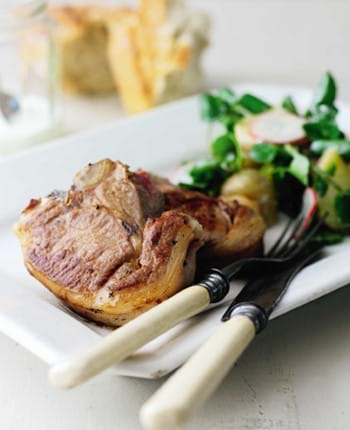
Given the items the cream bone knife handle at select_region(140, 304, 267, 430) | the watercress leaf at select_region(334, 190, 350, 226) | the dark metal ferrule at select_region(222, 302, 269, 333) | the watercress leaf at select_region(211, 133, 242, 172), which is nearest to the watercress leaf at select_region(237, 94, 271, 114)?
the watercress leaf at select_region(211, 133, 242, 172)

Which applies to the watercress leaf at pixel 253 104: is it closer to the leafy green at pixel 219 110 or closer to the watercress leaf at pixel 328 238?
the leafy green at pixel 219 110

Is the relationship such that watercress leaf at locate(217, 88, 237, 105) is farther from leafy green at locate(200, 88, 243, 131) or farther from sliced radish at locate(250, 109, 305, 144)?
sliced radish at locate(250, 109, 305, 144)

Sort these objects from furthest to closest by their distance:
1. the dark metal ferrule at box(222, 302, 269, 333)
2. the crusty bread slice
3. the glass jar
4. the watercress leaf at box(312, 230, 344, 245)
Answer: the crusty bread slice
the glass jar
the watercress leaf at box(312, 230, 344, 245)
the dark metal ferrule at box(222, 302, 269, 333)

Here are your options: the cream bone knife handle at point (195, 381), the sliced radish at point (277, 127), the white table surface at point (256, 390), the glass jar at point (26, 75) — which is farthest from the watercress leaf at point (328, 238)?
the glass jar at point (26, 75)

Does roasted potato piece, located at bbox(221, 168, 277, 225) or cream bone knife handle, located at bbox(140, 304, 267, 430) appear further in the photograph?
roasted potato piece, located at bbox(221, 168, 277, 225)

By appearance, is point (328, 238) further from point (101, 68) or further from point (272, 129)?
point (101, 68)

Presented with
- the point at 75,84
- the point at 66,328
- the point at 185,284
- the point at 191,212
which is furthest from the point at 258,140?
the point at 75,84

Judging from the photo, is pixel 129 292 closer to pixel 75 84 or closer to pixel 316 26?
pixel 75 84
